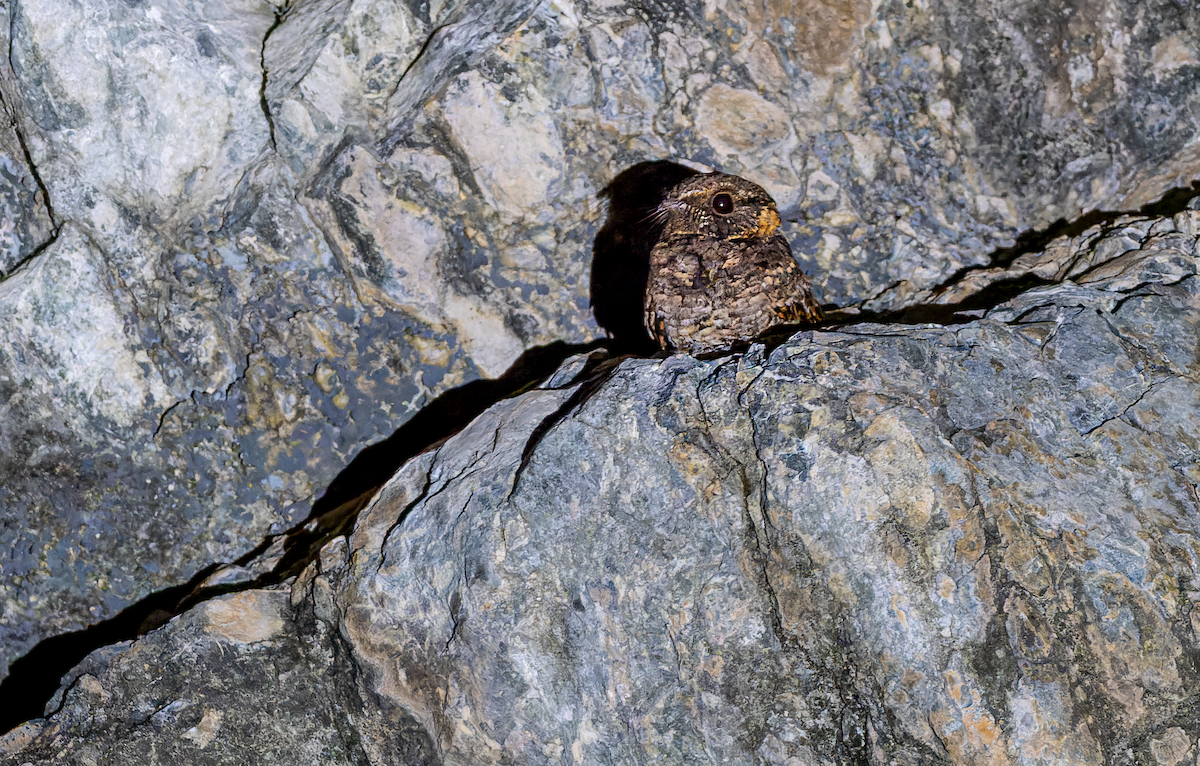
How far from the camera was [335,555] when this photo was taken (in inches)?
94.0

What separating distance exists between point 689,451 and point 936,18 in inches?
83.2

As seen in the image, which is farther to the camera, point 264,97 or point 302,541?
point 264,97

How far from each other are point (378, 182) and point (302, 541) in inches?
49.6

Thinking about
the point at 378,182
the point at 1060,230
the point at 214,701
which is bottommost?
the point at 1060,230

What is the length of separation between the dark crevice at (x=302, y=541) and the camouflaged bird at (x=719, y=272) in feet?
1.75

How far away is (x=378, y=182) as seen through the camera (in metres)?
3.11

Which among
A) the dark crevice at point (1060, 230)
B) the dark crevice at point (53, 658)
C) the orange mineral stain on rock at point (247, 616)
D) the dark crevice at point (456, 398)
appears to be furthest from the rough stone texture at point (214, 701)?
the dark crevice at point (1060, 230)

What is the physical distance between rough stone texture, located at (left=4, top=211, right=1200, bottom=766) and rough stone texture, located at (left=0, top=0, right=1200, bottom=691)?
976 mm

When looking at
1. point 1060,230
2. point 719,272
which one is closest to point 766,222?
point 719,272

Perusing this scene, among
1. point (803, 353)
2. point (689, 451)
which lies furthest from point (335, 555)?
point (803, 353)

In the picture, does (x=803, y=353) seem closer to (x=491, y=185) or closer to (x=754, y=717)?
(x=754, y=717)

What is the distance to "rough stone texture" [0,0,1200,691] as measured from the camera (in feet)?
9.86

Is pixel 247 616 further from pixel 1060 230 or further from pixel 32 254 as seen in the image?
pixel 1060 230

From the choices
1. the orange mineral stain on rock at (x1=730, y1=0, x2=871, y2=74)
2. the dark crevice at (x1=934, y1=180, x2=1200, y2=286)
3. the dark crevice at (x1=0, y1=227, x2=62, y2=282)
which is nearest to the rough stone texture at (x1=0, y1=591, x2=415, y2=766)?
the dark crevice at (x1=0, y1=227, x2=62, y2=282)
